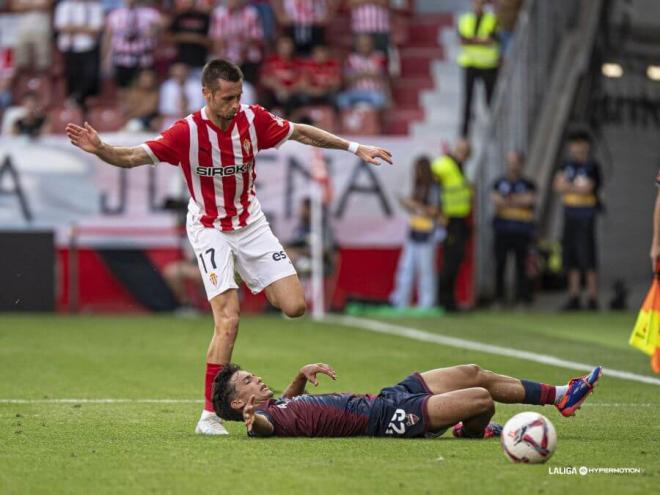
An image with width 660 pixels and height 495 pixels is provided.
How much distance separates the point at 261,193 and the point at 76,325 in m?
3.77

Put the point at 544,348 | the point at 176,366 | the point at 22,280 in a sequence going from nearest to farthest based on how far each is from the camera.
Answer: the point at 176,366 → the point at 544,348 → the point at 22,280

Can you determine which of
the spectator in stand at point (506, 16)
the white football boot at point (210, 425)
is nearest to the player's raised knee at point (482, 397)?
the white football boot at point (210, 425)

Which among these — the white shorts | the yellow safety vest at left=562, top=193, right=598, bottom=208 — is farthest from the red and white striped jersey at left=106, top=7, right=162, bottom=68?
the white shorts

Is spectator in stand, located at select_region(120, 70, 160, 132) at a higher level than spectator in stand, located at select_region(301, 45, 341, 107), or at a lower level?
lower

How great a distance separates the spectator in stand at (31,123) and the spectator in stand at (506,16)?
7512 millimetres

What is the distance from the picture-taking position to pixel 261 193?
2112 cm

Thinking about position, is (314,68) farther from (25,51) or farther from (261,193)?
(25,51)

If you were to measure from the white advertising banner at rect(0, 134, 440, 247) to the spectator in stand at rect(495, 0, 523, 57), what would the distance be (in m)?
3.69

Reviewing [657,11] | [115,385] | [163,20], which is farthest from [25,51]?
[115,385]

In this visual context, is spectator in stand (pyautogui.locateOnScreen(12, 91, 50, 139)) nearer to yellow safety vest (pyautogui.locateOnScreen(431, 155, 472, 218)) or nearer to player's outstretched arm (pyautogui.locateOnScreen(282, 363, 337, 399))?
yellow safety vest (pyautogui.locateOnScreen(431, 155, 472, 218))

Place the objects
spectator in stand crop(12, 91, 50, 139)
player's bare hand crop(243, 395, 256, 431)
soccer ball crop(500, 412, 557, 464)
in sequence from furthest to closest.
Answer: spectator in stand crop(12, 91, 50, 139) → player's bare hand crop(243, 395, 256, 431) → soccer ball crop(500, 412, 557, 464)

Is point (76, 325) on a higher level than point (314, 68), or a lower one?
lower

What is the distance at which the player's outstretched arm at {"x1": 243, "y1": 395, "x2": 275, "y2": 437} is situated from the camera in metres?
8.03

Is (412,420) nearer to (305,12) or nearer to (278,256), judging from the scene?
(278,256)
